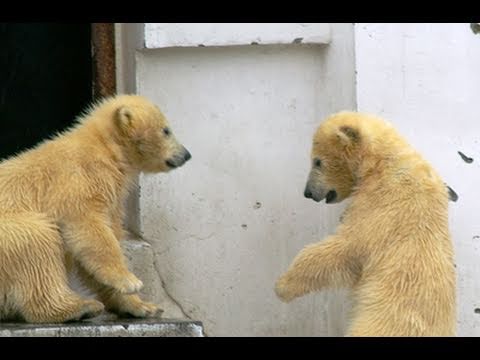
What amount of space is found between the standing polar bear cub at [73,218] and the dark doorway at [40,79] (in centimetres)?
117

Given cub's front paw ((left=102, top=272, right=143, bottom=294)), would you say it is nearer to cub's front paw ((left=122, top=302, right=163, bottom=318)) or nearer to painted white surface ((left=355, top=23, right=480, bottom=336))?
cub's front paw ((left=122, top=302, right=163, bottom=318))

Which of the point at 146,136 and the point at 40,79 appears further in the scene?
the point at 40,79

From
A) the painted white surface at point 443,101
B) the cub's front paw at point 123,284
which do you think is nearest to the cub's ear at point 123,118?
the cub's front paw at point 123,284

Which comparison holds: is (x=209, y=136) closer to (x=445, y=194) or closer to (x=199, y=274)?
(x=199, y=274)

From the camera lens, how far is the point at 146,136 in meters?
6.59

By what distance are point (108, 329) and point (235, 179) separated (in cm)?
143

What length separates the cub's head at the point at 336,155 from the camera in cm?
655

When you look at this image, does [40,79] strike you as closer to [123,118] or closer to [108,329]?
[123,118]

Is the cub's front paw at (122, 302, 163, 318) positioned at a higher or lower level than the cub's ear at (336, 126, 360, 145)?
lower

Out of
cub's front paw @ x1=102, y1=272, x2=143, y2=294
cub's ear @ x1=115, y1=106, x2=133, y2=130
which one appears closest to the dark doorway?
cub's ear @ x1=115, y1=106, x2=133, y2=130

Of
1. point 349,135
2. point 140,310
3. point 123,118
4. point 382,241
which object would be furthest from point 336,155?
point 140,310

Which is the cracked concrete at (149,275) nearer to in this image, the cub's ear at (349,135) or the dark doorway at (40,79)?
the dark doorway at (40,79)

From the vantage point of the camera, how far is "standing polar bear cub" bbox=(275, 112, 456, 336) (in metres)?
6.26

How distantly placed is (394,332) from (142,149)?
4.33 ft
